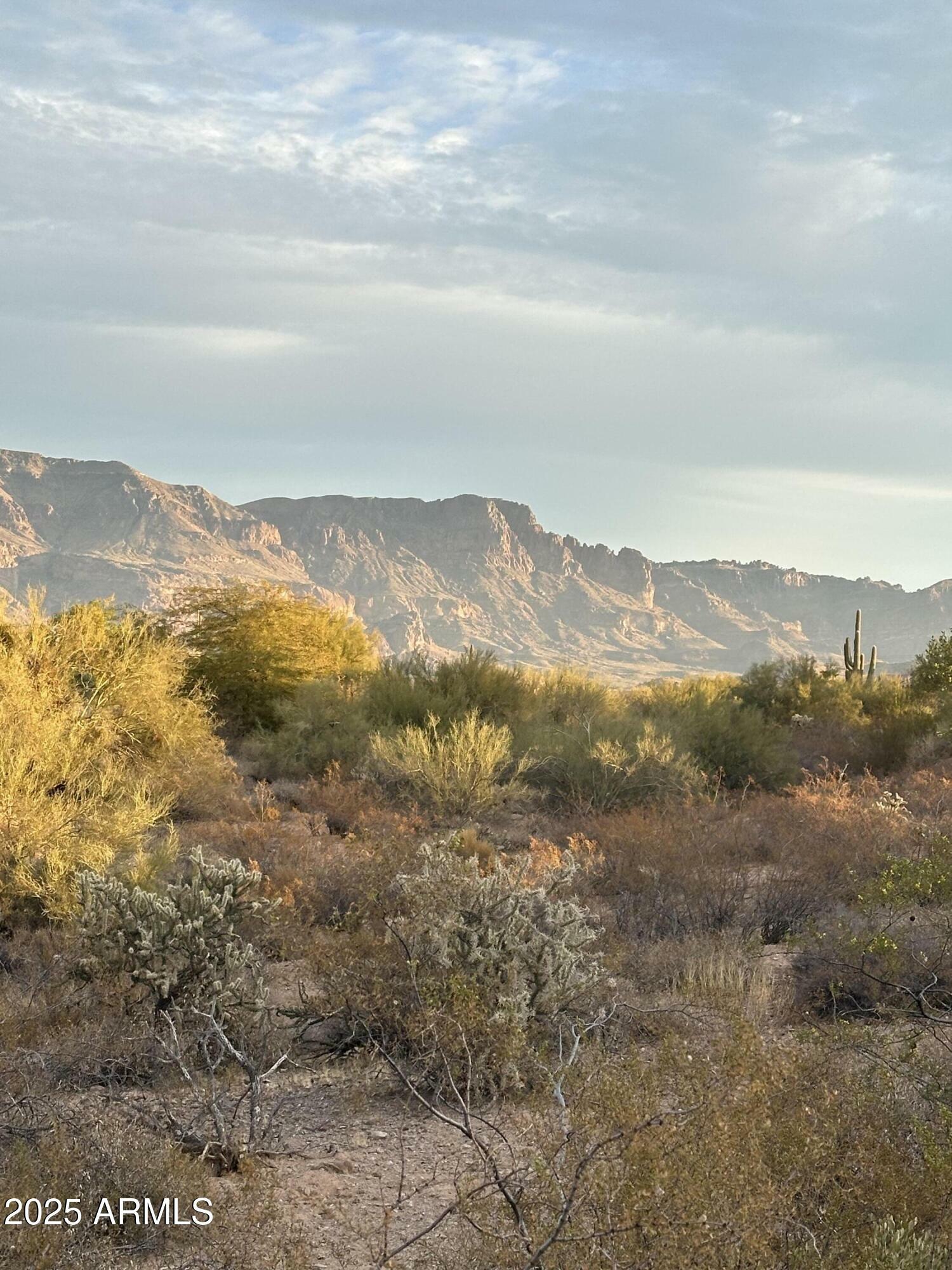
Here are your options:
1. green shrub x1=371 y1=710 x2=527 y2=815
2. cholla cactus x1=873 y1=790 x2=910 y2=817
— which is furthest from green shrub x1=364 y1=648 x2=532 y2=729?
cholla cactus x1=873 y1=790 x2=910 y2=817

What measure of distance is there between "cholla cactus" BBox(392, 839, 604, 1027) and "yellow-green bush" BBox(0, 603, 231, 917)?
3.33 m

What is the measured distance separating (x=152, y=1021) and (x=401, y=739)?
937cm

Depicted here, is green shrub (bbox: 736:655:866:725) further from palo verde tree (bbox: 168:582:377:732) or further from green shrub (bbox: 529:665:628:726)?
palo verde tree (bbox: 168:582:377:732)

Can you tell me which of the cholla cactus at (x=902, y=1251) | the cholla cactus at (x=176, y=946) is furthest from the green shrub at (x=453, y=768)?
the cholla cactus at (x=902, y=1251)

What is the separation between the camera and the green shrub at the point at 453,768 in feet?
46.9

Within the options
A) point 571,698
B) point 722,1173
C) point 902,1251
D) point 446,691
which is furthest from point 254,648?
point 902,1251

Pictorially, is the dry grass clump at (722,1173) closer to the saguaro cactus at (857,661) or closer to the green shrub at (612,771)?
the green shrub at (612,771)

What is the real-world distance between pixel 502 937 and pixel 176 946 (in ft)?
6.88

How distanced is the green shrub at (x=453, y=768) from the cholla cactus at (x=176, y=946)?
23.7 feet

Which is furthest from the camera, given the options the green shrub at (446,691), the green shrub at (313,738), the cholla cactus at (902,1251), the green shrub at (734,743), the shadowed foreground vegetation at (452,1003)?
the green shrub at (446,691)

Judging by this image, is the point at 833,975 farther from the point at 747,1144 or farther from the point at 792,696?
the point at 792,696

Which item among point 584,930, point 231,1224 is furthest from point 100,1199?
point 584,930

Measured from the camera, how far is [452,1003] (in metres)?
5.86

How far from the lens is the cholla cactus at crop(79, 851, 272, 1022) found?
6.39 meters
